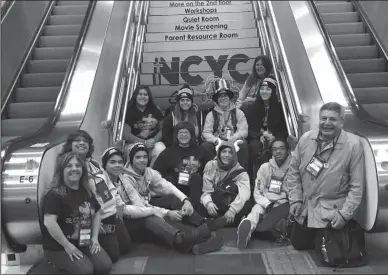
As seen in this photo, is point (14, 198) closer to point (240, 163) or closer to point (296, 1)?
point (240, 163)

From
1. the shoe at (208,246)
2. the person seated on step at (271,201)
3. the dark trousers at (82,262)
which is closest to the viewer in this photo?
the dark trousers at (82,262)

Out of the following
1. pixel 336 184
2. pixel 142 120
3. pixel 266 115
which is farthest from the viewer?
pixel 266 115

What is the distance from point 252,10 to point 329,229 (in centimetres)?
551

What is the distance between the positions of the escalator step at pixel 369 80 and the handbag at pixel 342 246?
2958mm

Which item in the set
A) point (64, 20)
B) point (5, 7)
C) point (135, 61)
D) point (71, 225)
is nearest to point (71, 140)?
point (71, 225)

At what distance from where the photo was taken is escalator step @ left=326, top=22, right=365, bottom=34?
7715mm

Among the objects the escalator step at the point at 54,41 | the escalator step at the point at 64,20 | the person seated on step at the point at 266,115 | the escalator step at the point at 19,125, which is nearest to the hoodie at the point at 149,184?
the person seated on step at the point at 266,115

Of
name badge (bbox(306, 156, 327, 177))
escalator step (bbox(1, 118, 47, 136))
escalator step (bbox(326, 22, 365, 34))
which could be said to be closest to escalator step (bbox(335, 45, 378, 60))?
escalator step (bbox(326, 22, 365, 34))

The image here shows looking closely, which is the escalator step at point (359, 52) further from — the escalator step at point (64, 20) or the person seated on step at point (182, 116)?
the escalator step at point (64, 20)

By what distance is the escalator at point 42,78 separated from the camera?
611 cm

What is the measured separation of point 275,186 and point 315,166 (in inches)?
24.5

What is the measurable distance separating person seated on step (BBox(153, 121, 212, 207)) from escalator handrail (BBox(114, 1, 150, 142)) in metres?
0.67

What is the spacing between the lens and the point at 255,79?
6391 millimetres

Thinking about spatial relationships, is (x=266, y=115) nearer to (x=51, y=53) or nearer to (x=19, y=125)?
(x=19, y=125)
